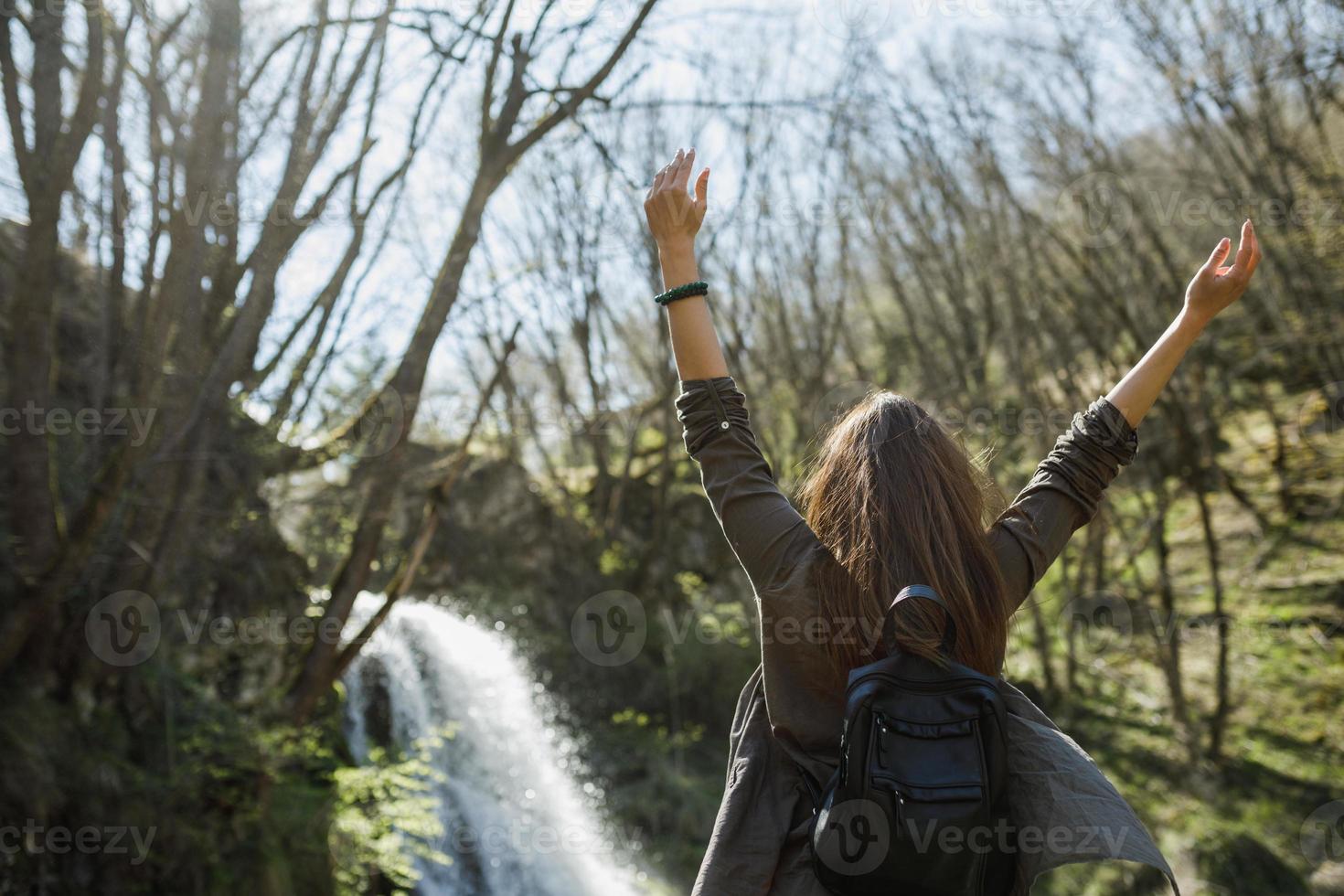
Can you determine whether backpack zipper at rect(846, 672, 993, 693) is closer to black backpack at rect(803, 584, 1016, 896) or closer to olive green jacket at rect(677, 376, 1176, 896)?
black backpack at rect(803, 584, 1016, 896)

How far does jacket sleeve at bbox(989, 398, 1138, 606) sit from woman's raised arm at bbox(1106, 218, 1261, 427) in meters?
0.04

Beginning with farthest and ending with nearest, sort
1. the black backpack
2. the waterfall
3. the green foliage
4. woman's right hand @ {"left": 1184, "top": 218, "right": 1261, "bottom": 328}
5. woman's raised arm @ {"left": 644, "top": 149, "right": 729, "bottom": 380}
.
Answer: the waterfall
the green foliage
woman's right hand @ {"left": 1184, "top": 218, "right": 1261, "bottom": 328}
woman's raised arm @ {"left": 644, "top": 149, "right": 729, "bottom": 380}
the black backpack

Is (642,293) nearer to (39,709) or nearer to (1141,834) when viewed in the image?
(39,709)

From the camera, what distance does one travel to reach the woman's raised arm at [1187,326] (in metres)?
1.78

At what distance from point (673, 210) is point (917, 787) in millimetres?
1054

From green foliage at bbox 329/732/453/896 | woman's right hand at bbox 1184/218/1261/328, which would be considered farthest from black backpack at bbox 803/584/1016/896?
green foliage at bbox 329/732/453/896

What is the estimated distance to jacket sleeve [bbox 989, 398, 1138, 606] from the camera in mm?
1617

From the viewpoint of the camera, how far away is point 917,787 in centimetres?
125

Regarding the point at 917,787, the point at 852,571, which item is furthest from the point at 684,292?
the point at 917,787

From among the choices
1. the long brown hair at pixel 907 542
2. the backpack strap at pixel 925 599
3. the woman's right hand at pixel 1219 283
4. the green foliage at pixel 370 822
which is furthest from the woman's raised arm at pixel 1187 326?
the green foliage at pixel 370 822

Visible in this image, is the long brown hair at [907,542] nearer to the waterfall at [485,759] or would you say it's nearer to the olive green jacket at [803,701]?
the olive green jacket at [803,701]

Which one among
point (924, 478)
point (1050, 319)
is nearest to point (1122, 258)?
point (1050, 319)

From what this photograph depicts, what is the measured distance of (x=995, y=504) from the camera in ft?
5.69

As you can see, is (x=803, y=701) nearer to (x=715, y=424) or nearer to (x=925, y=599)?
(x=925, y=599)
